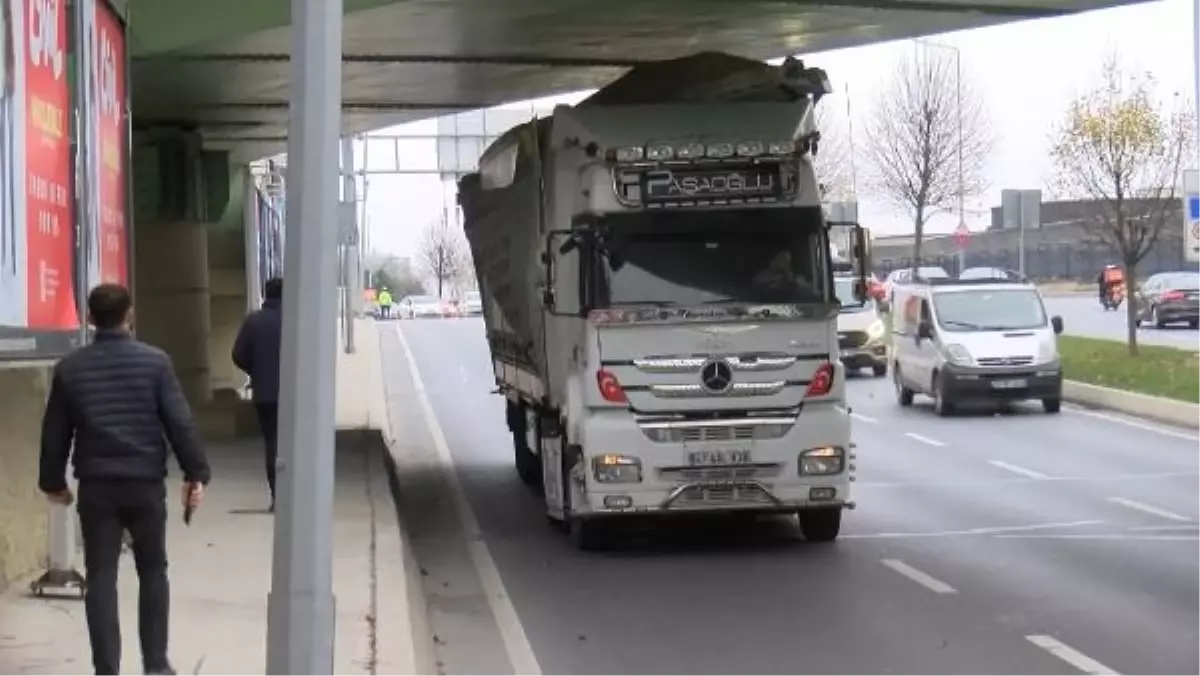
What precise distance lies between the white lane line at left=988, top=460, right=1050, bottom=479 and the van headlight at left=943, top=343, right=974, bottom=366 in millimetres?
5885

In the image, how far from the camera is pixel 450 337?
58.3 m

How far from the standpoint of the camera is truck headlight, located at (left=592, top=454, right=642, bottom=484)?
1321cm

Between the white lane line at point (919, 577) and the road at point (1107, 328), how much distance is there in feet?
82.7

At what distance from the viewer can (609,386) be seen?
43.5 feet

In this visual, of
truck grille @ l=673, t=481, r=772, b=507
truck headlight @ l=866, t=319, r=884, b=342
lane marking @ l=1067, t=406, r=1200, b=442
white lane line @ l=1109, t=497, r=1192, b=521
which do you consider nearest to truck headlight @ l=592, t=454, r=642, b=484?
truck grille @ l=673, t=481, r=772, b=507

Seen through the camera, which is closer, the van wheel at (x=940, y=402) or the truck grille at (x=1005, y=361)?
the truck grille at (x=1005, y=361)

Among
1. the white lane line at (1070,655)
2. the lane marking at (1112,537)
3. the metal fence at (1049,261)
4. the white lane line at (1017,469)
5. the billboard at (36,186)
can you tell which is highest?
the billboard at (36,186)

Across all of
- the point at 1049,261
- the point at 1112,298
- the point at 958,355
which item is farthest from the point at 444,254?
the point at 958,355

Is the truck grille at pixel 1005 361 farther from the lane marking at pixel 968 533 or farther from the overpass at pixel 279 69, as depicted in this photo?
the lane marking at pixel 968 533

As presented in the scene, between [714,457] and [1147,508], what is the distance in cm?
508

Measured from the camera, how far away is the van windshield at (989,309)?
26656 mm

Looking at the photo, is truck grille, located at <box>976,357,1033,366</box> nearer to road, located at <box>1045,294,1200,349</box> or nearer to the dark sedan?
road, located at <box>1045,294,1200,349</box>

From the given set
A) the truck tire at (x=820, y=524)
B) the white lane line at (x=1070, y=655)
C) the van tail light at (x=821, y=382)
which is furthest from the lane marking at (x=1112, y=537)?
the white lane line at (x=1070, y=655)

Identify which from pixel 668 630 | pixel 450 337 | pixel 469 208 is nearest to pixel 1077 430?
pixel 469 208
